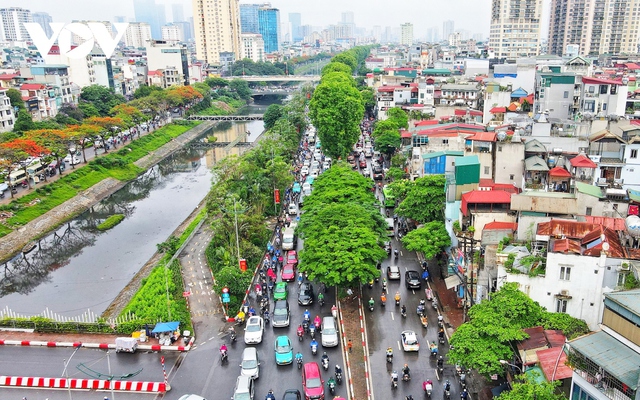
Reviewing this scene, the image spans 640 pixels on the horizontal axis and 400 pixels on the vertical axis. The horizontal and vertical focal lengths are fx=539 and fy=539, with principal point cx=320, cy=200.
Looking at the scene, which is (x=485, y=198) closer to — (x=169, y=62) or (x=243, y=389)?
(x=243, y=389)

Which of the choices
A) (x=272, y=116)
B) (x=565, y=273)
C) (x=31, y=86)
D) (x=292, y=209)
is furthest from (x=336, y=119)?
(x=31, y=86)

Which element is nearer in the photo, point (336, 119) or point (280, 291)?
point (280, 291)

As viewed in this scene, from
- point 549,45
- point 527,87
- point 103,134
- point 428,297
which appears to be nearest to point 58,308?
point 428,297

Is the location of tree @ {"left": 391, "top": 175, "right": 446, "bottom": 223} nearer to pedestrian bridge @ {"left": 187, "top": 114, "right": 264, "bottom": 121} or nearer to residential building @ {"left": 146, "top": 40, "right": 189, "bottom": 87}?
pedestrian bridge @ {"left": 187, "top": 114, "right": 264, "bottom": 121}

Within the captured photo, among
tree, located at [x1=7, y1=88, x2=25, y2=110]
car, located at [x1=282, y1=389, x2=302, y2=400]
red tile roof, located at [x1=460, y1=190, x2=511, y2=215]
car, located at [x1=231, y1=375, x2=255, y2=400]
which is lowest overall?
car, located at [x1=282, y1=389, x2=302, y2=400]

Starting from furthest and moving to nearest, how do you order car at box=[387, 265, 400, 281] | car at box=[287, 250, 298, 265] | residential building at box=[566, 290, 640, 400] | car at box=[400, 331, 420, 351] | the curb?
car at box=[287, 250, 298, 265], car at box=[387, 265, 400, 281], the curb, car at box=[400, 331, 420, 351], residential building at box=[566, 290, 640, 400]
